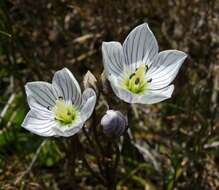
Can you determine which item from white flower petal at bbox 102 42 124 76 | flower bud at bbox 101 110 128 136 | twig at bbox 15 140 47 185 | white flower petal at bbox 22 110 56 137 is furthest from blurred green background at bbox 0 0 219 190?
flower bud at bbox 101 110 128 136

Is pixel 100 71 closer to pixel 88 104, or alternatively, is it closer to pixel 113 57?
pixel 113 57

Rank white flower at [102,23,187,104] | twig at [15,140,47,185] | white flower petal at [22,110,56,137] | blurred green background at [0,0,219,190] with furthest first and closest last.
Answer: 1. blurred green background at [0,0,219,190]
2. twig at [15,140,47,185]
3. white flower at [102,23,187,104]
4. white flower petal at [22,110,56,137]

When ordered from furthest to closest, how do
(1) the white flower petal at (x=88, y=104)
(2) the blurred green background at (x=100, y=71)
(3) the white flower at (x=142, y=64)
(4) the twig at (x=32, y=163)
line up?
(2) the blurred green background at (x=100, y=71), (4) the twig at (x=32, y=163), (3) the white flower at (x=142, y=64), (1) the white flower petal at (x=88, y=104)

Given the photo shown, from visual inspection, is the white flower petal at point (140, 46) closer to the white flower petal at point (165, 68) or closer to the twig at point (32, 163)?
the white flower petal at point (165, 68)

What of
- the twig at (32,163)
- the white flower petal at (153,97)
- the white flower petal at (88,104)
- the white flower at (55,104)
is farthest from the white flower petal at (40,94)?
the twig at (32,163)

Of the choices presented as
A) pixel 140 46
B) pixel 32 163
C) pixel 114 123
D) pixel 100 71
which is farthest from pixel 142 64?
pixel 32 163

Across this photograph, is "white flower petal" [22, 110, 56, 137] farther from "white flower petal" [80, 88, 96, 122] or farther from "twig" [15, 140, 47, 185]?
"twig" [15, 140, 47, 185]

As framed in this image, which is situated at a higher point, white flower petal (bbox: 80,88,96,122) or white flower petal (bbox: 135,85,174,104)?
white flower petal (bbox: 80,88,96,122)
